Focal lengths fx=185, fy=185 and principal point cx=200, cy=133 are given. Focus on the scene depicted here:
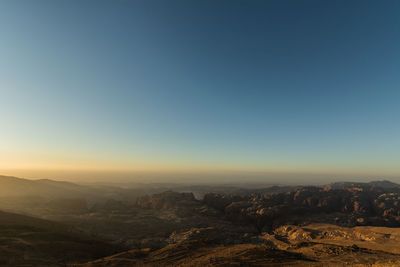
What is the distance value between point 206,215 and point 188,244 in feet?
191

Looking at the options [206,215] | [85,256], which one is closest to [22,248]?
[85,256]

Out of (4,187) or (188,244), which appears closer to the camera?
(188,244)

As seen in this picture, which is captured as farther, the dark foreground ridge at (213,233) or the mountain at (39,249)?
the dark foreground ridge at (213,233)

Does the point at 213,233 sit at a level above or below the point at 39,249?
below

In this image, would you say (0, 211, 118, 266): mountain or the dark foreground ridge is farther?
the dark foreground ridge

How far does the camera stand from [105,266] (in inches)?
915

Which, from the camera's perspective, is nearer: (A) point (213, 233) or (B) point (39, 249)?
(B) point (39, 249)

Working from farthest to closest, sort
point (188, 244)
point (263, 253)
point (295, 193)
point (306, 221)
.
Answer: point (295, 193), point (306, 221), point (188, 244), point (263, 253)

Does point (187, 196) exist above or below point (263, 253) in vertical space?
below

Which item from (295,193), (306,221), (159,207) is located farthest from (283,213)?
(159,207)

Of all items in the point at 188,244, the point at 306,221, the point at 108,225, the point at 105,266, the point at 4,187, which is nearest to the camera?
the point at 105,266

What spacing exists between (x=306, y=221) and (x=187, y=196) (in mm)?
67239

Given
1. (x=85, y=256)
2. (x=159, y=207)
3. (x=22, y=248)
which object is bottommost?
(x=159, y=207)

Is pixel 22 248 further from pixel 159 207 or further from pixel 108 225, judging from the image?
pixel 159 207
